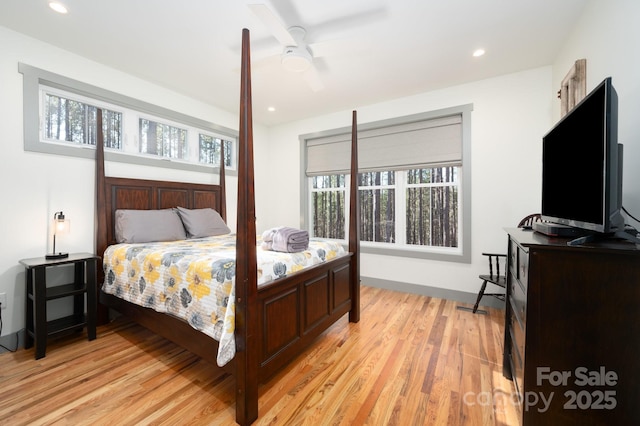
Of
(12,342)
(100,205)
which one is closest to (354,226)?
(100,205)

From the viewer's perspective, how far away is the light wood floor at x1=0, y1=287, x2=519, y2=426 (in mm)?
1508

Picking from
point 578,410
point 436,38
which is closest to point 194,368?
point 578,410

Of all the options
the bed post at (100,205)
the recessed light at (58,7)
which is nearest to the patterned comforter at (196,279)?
the bed post at (100,205)

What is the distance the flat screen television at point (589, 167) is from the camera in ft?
3.43

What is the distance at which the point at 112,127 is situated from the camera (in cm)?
300

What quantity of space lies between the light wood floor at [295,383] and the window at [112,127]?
74.1 inches

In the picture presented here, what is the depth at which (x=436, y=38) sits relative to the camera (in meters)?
2.38

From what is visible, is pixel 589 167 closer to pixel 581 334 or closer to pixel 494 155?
pixel 581 334

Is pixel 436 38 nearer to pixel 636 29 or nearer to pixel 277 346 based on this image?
pixel 636 29

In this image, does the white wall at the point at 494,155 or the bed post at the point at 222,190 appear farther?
the bed post at the point at 222,190

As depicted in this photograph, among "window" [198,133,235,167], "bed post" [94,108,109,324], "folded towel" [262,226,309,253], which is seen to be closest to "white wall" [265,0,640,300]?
"folded towel" [262,226,309,253]

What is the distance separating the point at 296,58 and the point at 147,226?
226 centimetres

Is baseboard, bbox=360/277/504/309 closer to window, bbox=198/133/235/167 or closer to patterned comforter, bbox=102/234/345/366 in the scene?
patterned comforter, bbox=102/234/345/366

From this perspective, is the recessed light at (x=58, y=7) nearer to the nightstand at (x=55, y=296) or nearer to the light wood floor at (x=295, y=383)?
the nightstand at (x=55, y=296)
